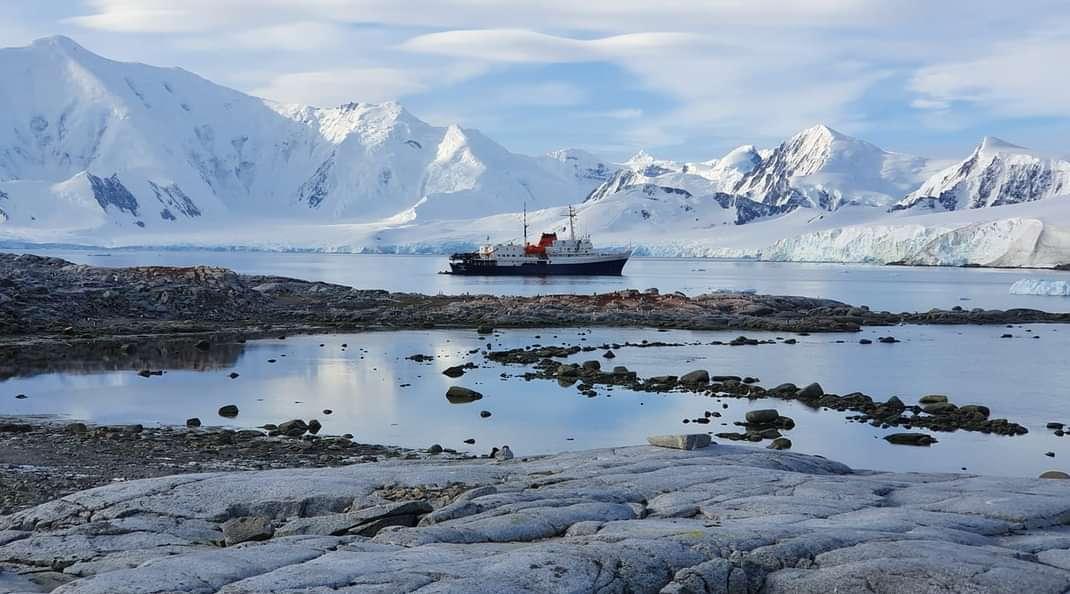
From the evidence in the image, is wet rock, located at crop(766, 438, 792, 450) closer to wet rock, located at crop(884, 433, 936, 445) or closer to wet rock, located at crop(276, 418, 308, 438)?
wet rock, located at crop(884, 433, 936, 445)

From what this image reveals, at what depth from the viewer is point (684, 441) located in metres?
14.6

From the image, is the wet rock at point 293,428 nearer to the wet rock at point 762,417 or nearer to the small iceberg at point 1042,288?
the wet rock at point 762,417

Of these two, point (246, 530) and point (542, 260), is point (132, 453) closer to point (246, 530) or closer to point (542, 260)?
point (246, 530)

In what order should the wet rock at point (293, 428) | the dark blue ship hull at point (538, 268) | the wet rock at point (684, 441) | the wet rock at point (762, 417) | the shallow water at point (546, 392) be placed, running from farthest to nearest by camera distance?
the dark blue ship hull at point (538, 268), the wet rock at point (762, 417), the shallow water at point (546, 392), the wet rock at point (293, 428), the wet rock at point (684, 441)

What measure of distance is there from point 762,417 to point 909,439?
9.86 ft

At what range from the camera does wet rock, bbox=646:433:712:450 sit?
47.8 feet

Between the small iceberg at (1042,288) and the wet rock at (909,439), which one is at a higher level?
the small iceberg at (1042,288)

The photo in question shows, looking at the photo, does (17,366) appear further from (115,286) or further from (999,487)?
(999,487)

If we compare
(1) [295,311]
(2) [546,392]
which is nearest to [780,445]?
(2) [546,392]

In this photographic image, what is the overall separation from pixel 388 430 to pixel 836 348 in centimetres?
2309

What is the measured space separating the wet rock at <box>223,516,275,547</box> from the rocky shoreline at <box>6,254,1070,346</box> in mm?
28054

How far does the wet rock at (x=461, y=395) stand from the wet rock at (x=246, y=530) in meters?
14.3

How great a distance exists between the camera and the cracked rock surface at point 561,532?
8.30m

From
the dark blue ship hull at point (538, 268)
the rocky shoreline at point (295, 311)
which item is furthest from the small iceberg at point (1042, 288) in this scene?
the dark blue ship hull at point (538, 268)
